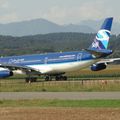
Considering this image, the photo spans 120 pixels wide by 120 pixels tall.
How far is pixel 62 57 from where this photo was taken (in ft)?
243

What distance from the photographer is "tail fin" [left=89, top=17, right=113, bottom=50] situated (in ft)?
245

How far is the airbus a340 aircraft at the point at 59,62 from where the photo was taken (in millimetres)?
72375

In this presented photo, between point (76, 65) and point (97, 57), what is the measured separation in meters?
3.92

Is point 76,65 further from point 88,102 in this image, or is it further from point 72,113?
point 72,113

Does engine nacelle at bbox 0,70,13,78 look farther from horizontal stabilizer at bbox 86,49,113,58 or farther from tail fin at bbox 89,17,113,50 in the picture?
tail fin at bbox 89,17,113,50

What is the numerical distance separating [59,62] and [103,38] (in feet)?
25.9

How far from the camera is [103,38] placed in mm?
75875

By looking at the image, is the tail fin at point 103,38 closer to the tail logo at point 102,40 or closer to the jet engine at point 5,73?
the tail logo at point 102,40

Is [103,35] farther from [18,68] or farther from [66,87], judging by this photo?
[66,87]

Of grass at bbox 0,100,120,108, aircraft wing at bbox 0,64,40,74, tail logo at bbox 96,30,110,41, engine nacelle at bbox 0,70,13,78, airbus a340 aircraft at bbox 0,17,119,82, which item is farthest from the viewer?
tail logo at bbox 96,30,110,41

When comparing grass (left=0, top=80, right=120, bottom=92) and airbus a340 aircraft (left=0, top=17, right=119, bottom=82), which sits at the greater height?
airbus a340 aircraft (left=0, top=17, right=119, bottom=82)

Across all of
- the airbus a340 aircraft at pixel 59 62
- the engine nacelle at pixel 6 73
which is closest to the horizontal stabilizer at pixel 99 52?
the airbus a340 aircraft at pixel 59 62

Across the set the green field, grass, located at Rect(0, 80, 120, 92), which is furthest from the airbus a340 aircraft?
grass, located at Rect(0, 80, 120, 92)

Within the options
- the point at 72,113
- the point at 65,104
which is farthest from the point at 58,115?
the point at 65,104
